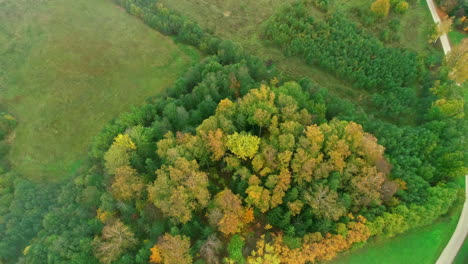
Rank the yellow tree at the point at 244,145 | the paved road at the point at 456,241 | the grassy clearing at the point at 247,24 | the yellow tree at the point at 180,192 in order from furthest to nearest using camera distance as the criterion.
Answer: the grassy clearing at the point at 247,24 → the yellow tree at the point at 244,145 → the paved road at the point at 456,241 → the yellow tree at the point at 180,192

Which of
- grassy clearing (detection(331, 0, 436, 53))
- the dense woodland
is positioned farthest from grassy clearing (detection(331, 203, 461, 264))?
grassy clearing (detection(331, 0, 436, 53))

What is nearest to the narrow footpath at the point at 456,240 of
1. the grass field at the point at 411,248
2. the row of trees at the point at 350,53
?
the grass field at the point at 411,248

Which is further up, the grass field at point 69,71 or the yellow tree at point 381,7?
the yellow tree at point 381,7

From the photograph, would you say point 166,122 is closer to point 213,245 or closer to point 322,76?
point 213,245

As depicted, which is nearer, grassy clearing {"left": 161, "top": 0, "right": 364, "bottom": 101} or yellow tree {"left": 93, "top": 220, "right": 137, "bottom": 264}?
yellow tree {"left": 93, "top": 220, "right": 137, "bottom": 264}

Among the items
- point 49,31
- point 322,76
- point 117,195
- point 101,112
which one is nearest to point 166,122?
point 117,195

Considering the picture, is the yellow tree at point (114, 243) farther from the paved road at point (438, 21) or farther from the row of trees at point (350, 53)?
the paved road at point (438, 21)

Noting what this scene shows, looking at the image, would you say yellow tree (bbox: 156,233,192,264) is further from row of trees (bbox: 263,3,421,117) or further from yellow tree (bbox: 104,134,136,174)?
row of trees (bbox: 263,3,421,117)
